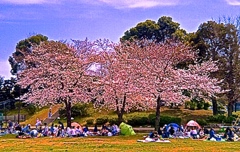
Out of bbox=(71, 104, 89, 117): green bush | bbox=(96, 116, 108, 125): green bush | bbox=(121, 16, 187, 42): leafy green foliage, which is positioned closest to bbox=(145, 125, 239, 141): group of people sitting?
bbox=(96, 116, 108, 125): green bush

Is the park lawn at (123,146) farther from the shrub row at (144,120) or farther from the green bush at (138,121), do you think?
the green bush at (138,121)

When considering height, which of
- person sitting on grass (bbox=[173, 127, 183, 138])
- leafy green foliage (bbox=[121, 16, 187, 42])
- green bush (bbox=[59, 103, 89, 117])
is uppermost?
leafy green foliage (bbox=[121, 16, 187, 42])

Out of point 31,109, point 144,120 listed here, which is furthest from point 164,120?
point 31,109

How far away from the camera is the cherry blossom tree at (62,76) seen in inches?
1382

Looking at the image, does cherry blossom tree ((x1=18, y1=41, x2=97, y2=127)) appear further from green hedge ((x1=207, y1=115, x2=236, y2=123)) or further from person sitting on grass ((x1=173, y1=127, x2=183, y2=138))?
green hedge ((x1=207, y1=115, x2=236, y2=123))

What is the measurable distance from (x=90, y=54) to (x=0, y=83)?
3184cm

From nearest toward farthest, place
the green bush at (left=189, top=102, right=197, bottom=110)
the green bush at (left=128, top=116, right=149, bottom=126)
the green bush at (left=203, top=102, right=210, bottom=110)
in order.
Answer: the green bush at (left=128, top=116, right=149, bottom=126)
the green bush at (left=189, top=102, right=197, bottom=110)
the green bush at (left=203, top=102, right=210, bottom=110)

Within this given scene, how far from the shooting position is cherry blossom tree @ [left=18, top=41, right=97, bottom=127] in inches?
1382

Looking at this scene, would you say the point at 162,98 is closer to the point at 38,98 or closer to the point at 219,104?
the point at 38,98

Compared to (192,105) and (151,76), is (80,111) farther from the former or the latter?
(151,76)

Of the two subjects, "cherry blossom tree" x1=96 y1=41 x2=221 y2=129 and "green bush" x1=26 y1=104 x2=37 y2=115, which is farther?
"green bush" x1=26 y1=104 x2=37 y2=115

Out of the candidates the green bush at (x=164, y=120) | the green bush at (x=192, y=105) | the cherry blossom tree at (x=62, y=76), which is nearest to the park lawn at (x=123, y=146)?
the cherry blossom tree at (x=62, y=76)

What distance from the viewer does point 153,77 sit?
32375 millimetres

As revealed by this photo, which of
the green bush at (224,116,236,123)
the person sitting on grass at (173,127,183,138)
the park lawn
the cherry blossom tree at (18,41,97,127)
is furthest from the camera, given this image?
the green bush at (224,116,236,123)
